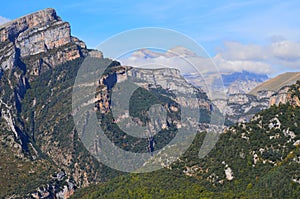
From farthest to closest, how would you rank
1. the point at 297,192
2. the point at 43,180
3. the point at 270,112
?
the point at 43,180, the point at 270,112, the point at 297,192

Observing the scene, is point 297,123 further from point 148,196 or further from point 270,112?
point 148,196

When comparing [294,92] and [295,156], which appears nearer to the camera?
[295,156]

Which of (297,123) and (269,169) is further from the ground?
(297,123)

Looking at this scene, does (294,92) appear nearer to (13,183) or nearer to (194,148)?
(194,148)

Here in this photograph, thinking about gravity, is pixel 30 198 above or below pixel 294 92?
below

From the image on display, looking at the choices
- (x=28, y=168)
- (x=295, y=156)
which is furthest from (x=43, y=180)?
(x=295, y=156)

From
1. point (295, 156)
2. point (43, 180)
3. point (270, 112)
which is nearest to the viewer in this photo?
point (295, 156)

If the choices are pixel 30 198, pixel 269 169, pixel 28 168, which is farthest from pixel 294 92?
pixel 28 168

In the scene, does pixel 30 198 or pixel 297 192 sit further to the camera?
pixel 30 198

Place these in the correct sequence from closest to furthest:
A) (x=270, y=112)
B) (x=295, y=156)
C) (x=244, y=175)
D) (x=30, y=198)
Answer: (x=295, y=156) → (x=244, y=175) → (x=270, y=112) → (x=30, y=198)
